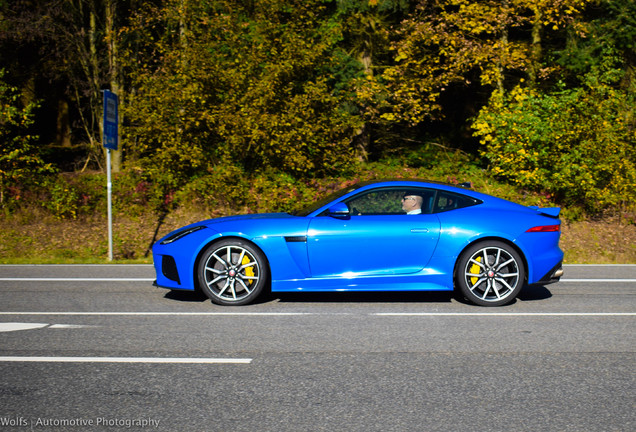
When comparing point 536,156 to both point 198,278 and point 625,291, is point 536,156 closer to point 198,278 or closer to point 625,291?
point 625,291

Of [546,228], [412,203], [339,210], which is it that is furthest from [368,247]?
[546,228]

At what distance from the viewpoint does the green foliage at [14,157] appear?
14.8 m

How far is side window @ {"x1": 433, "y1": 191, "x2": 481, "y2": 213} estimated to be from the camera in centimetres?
742

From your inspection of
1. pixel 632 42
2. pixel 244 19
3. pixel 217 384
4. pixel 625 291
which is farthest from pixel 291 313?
pixel 632 42

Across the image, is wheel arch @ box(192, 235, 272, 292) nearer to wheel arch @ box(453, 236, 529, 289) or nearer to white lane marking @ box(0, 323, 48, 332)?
white lane marking @ box(0, 323, 48, 332)

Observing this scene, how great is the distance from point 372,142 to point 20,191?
11.3 meters

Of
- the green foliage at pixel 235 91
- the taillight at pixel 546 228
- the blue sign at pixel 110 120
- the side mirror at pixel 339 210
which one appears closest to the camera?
the side mirror at pixel 339 210

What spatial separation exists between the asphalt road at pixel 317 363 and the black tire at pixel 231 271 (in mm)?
206

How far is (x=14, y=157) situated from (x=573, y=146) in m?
13.6

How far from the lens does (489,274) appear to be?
727 centimetres

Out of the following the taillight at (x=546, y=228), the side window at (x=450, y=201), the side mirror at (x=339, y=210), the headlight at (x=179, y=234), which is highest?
the side window at (x=450, y=201)

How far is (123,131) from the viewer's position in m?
15.3

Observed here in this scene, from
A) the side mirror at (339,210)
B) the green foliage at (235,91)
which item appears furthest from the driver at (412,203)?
the green foliage at (235,91)

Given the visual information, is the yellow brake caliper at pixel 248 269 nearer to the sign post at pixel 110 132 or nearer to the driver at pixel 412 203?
the driver at pixel 412 203
